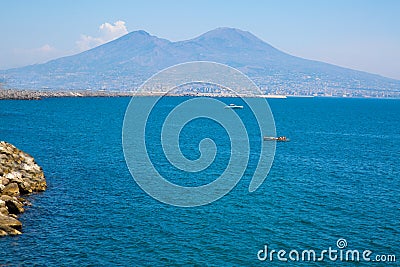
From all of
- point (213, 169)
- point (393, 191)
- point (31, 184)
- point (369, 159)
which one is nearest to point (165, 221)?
point (31, 184)

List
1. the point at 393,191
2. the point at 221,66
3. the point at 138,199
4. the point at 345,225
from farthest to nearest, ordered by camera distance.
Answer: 1. the point at 393,191
2. the point at 138,199
3. the point at 345,225
4. the point at 221,66

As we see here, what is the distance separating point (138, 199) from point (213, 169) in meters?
19.4

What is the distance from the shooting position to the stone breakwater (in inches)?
1553

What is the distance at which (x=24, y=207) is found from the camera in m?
45.6

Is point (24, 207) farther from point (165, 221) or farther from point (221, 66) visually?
point (221, 66)

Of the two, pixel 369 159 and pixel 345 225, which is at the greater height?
pixel 369 159

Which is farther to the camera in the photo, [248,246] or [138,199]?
[138,199]
